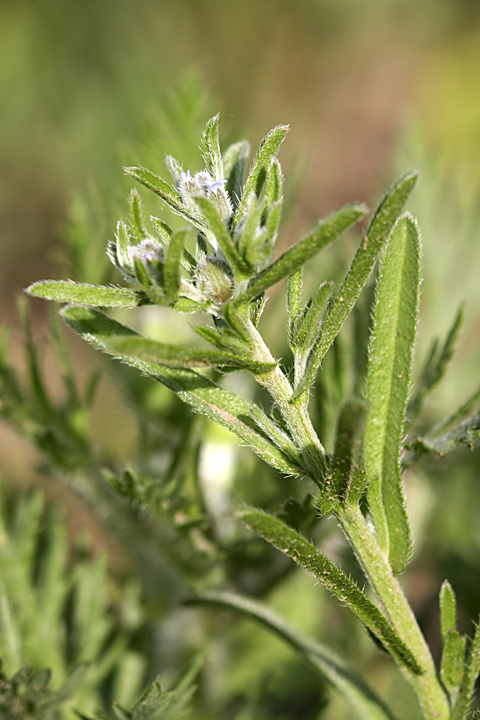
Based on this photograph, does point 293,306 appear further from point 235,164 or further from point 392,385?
point 235,164

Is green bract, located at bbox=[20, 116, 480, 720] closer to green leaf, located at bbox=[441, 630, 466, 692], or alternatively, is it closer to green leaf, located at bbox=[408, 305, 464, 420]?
green leaf, located at bbox=[441, 630, 466, 692]

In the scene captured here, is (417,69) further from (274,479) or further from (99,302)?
(99,302)

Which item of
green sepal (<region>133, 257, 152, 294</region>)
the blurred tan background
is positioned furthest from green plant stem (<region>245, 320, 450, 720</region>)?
the blurred tan background

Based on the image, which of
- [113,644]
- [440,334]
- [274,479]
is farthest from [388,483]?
[440,334]

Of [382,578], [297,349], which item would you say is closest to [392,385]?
[297,349]

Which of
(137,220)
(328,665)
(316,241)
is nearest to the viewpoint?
(316,241)
